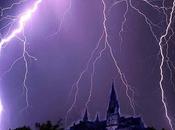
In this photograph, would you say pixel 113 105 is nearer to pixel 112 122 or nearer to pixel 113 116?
pixel 113 116

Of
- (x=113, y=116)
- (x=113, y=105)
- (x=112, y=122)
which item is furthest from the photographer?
(x=112, y=122)

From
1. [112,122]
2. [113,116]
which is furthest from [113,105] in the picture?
[112,122]

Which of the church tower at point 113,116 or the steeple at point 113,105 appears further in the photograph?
the church tower at point 113,116

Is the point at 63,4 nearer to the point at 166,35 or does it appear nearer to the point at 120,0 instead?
the point at 120,0

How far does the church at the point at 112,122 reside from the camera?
66.2 ft

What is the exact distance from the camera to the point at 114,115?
23.7 meters

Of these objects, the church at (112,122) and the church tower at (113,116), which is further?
the church tower at (113,116)

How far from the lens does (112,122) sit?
80.3 ft

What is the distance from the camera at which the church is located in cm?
2017

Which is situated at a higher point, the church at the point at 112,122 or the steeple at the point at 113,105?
the steeple at the point at 113,105

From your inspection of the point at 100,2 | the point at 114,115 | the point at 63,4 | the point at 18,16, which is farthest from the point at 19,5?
the point at 114,115

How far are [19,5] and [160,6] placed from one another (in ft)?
24.5

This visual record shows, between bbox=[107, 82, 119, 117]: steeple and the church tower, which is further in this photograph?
the church tower

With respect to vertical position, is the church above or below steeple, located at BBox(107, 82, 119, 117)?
below
